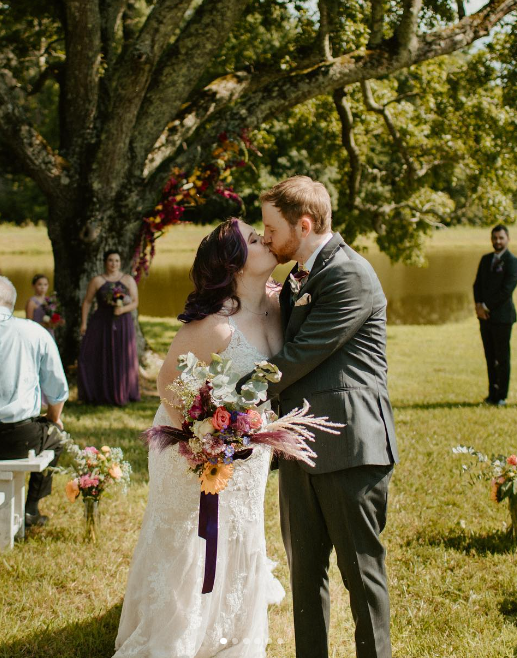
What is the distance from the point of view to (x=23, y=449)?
504cm

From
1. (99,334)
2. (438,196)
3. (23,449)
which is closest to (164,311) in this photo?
(438,196)

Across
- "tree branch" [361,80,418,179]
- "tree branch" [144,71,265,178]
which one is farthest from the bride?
"tree branch" [361,80,418,179]

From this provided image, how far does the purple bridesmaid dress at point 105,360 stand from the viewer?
975 centimetres

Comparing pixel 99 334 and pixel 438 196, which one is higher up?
pixel 438 196

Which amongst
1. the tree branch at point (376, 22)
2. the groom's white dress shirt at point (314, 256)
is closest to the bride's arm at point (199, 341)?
the groom's white dress shirt at point (314, 256)

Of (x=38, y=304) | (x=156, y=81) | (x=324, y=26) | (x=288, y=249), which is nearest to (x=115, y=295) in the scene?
(x=38, y=304)

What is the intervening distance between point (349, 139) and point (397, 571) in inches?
434

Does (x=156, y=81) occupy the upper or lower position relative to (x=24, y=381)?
upper

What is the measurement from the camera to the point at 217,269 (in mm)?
3488

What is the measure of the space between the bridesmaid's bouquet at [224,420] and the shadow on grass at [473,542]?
2.45 meters

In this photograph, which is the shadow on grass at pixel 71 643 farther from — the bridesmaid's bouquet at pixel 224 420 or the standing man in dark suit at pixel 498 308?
the standing man in dark suit at pixel 498 308

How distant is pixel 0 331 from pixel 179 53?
17.6ft

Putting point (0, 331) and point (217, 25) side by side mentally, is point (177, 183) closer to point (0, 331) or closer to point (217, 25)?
point (217, 25)

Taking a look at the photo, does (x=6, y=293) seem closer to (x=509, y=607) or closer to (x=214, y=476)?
(x=214, y=476)
